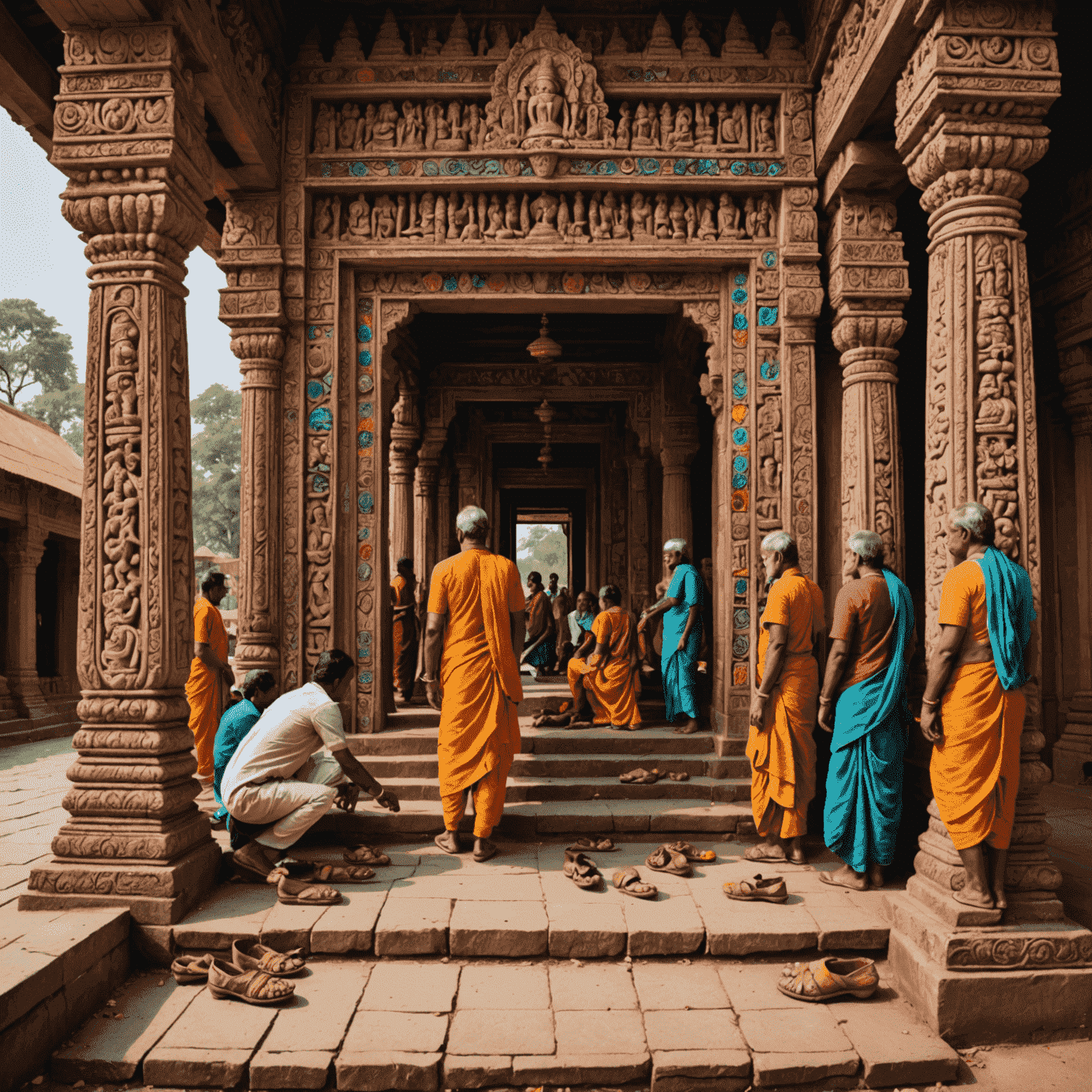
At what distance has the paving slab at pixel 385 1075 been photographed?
3523mm

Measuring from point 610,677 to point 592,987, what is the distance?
399cm

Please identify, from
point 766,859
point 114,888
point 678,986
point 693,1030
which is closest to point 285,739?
point 114,888

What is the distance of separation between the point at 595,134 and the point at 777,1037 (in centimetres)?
612

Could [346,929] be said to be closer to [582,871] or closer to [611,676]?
[582,871]

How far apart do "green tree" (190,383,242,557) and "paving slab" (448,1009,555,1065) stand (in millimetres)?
46684

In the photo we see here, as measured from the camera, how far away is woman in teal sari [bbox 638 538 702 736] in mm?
7633

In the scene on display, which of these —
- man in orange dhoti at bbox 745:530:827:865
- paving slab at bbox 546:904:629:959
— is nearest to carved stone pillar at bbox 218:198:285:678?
paving slab at bbox 546:904:629:959

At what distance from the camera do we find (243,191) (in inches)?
279

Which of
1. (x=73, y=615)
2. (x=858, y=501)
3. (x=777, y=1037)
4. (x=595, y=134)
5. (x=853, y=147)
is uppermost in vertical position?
(x=595, y=134)

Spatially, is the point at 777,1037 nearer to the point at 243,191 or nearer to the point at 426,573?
the point at 243,191

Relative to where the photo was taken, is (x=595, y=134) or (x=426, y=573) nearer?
(x=595, y=134)

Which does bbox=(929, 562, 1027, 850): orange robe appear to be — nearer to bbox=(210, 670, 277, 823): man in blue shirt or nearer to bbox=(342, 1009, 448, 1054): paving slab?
bbox=(342, 1009, 448, 1054): paving slab

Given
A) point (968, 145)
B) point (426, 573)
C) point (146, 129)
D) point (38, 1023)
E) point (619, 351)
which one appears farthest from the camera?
point (426, 573)

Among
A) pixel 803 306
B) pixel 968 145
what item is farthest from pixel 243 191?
pixel 968 145
